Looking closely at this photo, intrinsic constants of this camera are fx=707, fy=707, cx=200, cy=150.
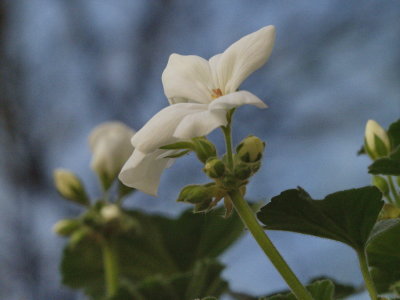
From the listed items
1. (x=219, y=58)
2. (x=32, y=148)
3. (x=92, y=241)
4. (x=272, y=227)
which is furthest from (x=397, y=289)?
(x=32, y=148)

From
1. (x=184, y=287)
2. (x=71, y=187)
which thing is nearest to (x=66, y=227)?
(x=71, y=187)

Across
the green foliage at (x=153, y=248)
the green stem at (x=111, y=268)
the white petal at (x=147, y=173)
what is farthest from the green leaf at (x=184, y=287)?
the white petal at (x=147, y=173)

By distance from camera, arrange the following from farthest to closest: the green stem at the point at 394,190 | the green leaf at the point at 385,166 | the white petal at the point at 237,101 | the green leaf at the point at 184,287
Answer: the green leaf at the point at 184,287, the green stem at the point at 394,190, the green leaf at the point at 385,166, the white petal at the point at 237,101

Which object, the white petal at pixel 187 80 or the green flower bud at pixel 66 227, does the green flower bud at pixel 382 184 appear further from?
the green flower bud at pixel 66 227

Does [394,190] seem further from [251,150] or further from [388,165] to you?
[251,150]

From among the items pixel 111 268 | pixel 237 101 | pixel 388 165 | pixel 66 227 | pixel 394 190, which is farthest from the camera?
pixel 66 227

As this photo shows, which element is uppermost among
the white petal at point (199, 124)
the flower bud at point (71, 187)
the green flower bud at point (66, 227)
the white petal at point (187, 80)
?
the flower bud at point (71, 187)

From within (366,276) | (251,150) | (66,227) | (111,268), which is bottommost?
(366,276)
